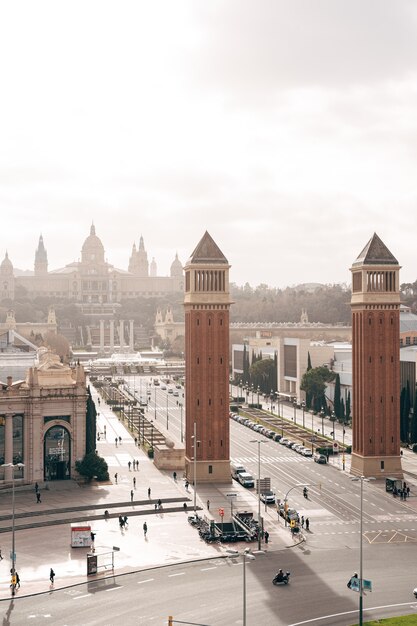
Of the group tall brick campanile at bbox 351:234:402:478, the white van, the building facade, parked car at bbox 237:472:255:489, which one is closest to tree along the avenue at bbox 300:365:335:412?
the white van

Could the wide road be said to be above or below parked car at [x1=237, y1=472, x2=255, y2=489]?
below

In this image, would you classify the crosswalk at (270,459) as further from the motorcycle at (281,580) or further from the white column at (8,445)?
the motorcycle at (281,580)

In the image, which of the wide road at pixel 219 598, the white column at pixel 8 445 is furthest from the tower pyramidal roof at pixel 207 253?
the wide road at pixel 219 598

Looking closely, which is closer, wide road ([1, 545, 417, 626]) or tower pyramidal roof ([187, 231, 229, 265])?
wide road ([1, 545, 417, 626])

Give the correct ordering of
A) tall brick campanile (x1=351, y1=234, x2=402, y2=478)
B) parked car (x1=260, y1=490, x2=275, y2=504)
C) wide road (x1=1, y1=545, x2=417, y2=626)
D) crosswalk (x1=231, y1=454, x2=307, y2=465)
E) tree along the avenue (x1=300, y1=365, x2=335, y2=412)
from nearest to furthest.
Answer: wide road (x1=1, y1=545, x2=417, y2=626), parked car (x1=260, y1=490, x2=275, y2=504), tall brick campanile (x1=351, y1=234, x2=402, y2=478), crosswalk (x1=231, y1=454, x2=307, y2=465), tree along the avenue (x1=300, y1=365, x2=335, y2=412)

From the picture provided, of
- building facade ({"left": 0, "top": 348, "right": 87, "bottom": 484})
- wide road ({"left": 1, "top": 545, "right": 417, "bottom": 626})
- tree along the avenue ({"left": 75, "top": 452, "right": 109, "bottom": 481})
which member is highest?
building facade ({"left": 0, "top": 348, "right": 87, "bottom": 484})

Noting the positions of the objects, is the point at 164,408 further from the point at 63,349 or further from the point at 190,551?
the point at 190,551

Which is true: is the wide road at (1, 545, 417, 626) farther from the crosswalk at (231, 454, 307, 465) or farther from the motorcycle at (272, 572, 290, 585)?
the crosswalk at (231, 454, 307, 465)

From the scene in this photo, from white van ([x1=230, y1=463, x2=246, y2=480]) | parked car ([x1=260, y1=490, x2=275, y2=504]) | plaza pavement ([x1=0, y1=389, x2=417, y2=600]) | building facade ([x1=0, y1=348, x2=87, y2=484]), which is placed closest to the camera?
plaza pavement ([x1=0, y1=389, x2=417, y2=600])
